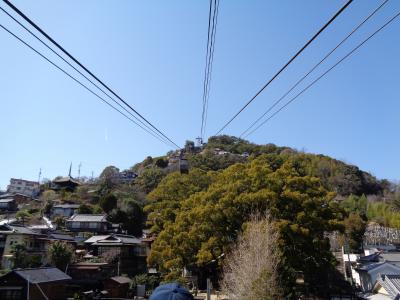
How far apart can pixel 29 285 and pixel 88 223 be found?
1775 cm

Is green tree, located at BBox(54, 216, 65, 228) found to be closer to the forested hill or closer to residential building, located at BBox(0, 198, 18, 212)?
residential building, located at BBox(0, 198, 18, 212)

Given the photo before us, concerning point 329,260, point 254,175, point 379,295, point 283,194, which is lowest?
point 379,295

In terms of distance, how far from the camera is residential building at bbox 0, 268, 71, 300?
64.2 ft

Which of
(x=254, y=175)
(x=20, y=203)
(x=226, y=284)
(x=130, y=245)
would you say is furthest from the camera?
(x=20, y=203)

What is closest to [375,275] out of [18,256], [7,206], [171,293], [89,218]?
[18,256]

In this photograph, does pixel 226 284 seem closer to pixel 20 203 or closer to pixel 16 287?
pixel 16 287

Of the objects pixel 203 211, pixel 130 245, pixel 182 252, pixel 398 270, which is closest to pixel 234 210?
pixel 203 211

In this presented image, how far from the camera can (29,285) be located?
772 inches

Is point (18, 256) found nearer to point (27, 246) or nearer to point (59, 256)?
point (59, 256)

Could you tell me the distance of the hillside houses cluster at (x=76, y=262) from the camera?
20.1 meters

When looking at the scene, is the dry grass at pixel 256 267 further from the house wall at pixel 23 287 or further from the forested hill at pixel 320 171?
the forested hill at pixel 320 171

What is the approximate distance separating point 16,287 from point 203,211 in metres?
11.0

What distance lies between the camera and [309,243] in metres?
16.4

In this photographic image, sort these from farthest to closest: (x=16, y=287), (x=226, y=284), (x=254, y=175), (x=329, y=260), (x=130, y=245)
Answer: (x=130, y=245) < (x=16, y=287) < (x=254, y=175) < (x=329, y=260) < (x=226, y=284)
